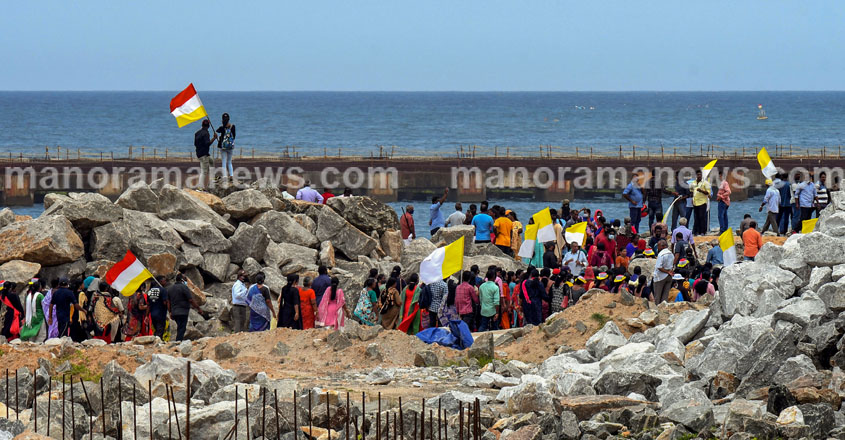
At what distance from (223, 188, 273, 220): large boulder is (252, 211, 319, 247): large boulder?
278 mm

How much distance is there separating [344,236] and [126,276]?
540 centimetres

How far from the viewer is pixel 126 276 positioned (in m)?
15.5

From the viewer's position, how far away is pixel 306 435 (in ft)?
32.8

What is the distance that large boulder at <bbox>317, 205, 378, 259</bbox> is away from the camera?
20078 mm

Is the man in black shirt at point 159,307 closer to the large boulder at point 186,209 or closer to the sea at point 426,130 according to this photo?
the large boulder at point 186,209

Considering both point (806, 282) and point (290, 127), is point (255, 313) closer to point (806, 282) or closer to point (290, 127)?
point (806, 282)

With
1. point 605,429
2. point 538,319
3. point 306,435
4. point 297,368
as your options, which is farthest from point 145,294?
point 605,429

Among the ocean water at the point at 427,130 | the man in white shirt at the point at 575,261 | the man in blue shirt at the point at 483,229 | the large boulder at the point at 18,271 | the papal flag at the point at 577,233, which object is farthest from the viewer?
the ocean water at the point at 427,130

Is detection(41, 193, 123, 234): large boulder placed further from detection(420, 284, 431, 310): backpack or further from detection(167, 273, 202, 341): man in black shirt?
detection(420, 284, 431, 310): backpack

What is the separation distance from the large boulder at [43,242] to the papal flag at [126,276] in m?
2.04

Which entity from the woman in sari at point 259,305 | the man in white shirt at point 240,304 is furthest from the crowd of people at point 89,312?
the woman in sari at point 259,305

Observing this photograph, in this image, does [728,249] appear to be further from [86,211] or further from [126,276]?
[86,211]

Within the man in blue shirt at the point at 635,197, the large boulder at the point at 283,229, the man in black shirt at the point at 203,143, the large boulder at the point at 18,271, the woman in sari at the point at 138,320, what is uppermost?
the man in black shirt at the point at 203,143

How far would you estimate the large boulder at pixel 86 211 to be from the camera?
1781 cm
